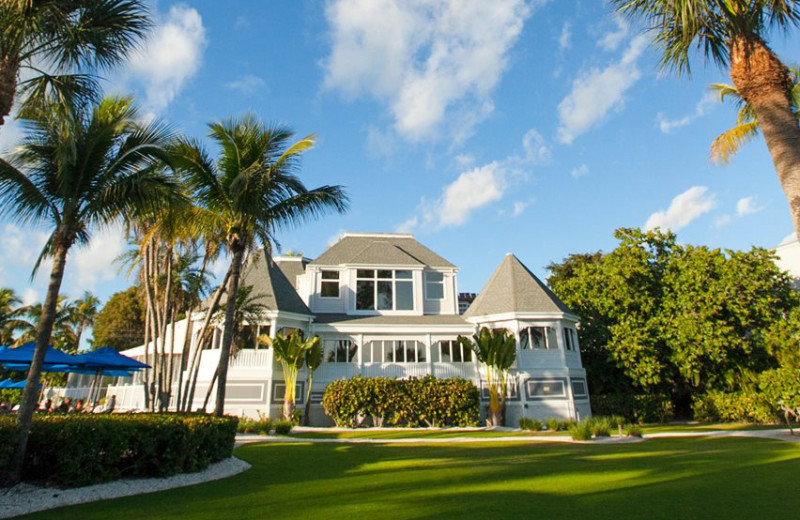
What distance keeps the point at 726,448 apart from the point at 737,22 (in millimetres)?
11827

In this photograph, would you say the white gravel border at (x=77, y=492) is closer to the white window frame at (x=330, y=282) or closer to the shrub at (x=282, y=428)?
the shrub at (x=282, y=428)

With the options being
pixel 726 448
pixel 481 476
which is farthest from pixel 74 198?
pixel 726 448

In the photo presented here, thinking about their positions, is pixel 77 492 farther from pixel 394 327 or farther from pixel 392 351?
pixel 392 351

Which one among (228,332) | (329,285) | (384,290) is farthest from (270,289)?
(228,332)

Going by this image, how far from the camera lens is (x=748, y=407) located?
74.1 feet

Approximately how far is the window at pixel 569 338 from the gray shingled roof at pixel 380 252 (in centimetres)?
796

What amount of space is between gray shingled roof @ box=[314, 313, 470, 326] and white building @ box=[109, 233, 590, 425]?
0.18 feet

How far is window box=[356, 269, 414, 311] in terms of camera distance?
1082 inches

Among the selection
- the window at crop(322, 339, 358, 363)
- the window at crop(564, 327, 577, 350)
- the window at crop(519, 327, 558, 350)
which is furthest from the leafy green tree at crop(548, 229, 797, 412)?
the window at crop(322, 339, 358, 363)

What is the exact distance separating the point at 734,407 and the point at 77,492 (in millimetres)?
27040

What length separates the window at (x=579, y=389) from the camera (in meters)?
23.0

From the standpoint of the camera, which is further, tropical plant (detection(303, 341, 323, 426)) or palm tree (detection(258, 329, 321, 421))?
tropical plant (detection(303, 341, 323, 426))

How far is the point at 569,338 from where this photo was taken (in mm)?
24375

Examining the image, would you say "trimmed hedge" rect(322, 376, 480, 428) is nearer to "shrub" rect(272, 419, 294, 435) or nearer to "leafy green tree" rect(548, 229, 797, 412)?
"shrub" rect(272, 419, 294, 435)
